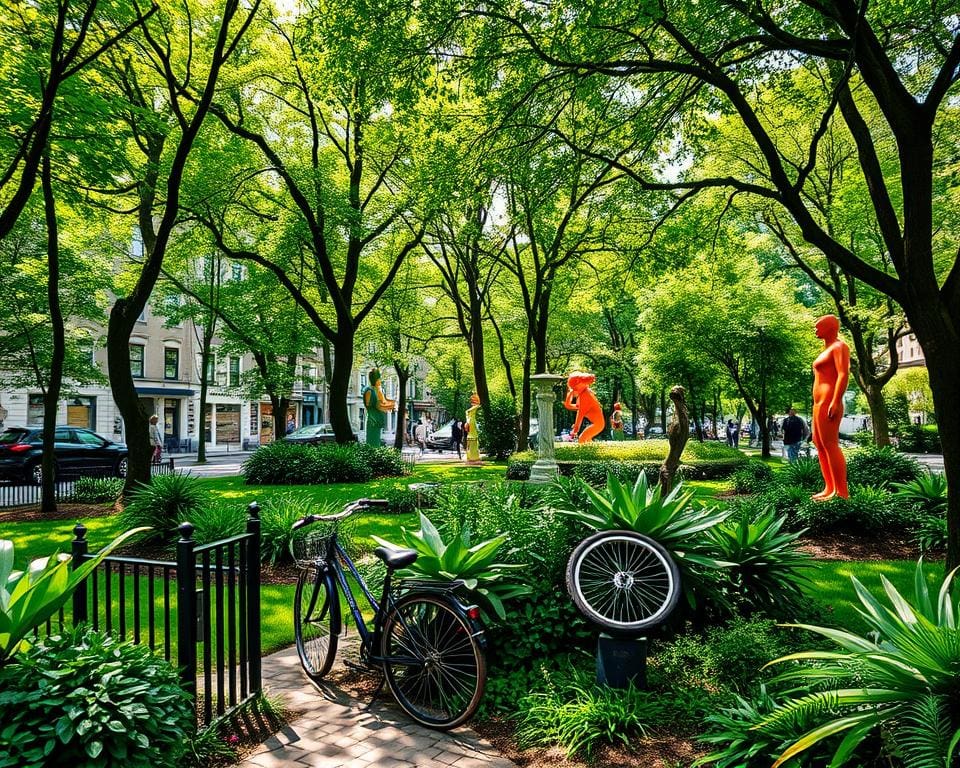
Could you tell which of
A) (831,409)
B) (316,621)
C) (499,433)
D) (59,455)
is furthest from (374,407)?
(316,621)

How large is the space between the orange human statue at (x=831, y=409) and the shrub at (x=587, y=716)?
317 inches

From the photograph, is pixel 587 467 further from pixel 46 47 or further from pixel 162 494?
pixel 46 47

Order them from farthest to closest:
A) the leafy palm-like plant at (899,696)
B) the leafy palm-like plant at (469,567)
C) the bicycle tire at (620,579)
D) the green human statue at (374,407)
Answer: the green human statue at (374,407) → the leafy palm-like plant at (469,567) → the bicycle tire at (620,579) → the leafy palm-like plant at (899,696)

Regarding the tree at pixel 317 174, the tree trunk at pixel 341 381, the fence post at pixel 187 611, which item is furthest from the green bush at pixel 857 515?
the tree trunk at pixel 341 381

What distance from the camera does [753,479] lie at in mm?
14602

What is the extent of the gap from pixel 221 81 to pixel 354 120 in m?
4.19

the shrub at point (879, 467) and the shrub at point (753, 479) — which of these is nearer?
the shrub at point (879, 467)

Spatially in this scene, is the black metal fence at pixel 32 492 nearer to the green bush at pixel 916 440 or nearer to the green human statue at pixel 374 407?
the green human statue at pixel 374 407

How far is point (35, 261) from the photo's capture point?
1783 cm

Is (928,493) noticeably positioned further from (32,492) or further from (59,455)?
(59,455)

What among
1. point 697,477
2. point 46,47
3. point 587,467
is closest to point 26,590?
point 46,47

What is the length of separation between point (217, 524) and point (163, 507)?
62.1 inches

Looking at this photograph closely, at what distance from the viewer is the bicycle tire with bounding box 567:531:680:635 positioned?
441 cm

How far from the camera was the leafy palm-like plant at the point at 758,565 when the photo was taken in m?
5.22
